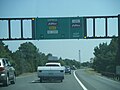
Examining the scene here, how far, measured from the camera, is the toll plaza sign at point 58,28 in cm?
4694

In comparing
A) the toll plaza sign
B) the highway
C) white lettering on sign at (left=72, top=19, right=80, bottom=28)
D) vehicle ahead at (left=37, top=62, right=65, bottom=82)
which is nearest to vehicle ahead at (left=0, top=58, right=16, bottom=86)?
the highway

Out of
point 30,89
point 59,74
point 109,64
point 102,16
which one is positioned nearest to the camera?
point 30,89

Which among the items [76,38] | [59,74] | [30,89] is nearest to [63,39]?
[76,38]

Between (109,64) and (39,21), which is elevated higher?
(39,21)

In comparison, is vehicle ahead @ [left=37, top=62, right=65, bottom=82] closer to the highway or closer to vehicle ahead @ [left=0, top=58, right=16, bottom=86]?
the highway

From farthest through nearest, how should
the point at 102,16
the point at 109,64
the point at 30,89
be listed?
1. the point at 109,64
2. the point at 102,16
3. the point at 30,89

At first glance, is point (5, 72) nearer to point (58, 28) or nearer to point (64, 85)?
point (64, 85)

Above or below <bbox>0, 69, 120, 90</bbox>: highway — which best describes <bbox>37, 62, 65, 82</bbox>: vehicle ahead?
above

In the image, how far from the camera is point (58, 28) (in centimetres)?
4700

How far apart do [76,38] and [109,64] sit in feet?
183

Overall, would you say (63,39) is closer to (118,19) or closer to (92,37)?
(92,37)

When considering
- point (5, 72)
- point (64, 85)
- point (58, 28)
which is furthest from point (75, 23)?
point (5, 72)

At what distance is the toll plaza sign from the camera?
154 feet

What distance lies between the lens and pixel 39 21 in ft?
154
